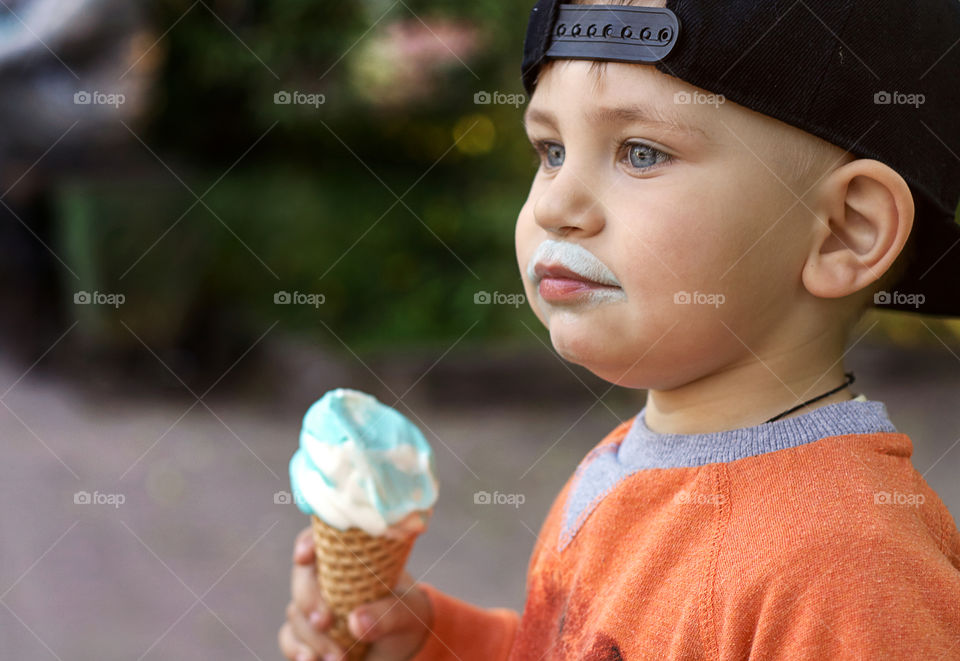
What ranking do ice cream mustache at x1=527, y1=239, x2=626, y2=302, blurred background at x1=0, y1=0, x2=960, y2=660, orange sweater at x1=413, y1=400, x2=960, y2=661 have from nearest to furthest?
orange sweater at x1=413, y1=400, x2=960, y2=661 → ice cream mustache at x1=527, y1=239, x2=626, y2=302 → blurred background at x1=0, y1=0, x2=960, y2=660

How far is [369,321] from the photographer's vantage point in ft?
20.0

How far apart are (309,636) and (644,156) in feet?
3.50

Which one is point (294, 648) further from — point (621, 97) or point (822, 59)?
point (822, 59)

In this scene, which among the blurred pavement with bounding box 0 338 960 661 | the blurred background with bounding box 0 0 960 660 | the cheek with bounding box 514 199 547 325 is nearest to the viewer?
the cheek with bounding box 514 199 547 325

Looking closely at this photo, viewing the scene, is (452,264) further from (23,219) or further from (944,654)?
(944,654)

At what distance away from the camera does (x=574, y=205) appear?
122cm

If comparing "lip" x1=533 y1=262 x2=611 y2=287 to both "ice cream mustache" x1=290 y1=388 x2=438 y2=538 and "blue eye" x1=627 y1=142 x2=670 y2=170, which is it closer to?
"blue eye" x1=627 y1=142 x2=670 y2=170

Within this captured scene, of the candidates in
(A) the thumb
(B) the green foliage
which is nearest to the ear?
(A) the thumb

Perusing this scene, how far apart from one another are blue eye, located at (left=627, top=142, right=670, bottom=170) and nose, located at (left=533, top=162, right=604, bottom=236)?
0.21 ft

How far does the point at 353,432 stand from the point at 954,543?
3.12 ft

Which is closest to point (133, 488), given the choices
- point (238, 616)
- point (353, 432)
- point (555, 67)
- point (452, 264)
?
point (238, 616)

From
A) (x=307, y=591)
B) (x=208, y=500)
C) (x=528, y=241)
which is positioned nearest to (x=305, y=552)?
(x=307, y=591)

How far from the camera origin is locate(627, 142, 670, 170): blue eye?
120cm

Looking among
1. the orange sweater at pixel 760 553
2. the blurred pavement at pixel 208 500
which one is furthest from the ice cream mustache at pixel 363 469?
the blurred pavement at pixel 208 500
